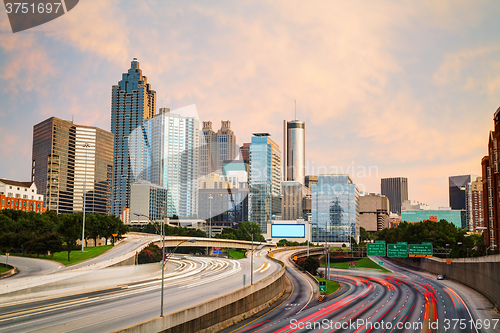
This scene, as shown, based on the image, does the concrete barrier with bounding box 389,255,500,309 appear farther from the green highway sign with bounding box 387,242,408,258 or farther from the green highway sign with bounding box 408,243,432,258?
the green highway sign with bounding box 387,242,408,258

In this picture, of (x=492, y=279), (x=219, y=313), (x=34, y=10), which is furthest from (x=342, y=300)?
(x=34, y=10)

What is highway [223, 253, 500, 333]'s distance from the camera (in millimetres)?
50172

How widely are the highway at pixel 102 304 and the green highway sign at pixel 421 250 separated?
2029 inches

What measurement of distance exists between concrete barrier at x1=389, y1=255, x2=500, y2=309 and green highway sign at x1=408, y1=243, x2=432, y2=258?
597cm

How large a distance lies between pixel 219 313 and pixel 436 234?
113m

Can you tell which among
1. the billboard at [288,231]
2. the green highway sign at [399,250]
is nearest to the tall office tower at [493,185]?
the green highway sign at [399,250]

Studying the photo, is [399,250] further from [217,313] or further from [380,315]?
[217,313]

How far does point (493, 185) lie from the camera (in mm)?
122562

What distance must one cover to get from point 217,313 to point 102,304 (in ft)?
39.8

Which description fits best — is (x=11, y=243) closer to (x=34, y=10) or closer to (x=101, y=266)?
(x=101, y=266)

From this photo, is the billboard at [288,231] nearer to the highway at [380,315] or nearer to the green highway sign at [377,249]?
the green highway sign at [377,249]

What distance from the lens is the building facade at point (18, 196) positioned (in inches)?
6162

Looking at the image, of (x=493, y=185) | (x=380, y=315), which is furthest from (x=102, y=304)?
(x=493, y=185)

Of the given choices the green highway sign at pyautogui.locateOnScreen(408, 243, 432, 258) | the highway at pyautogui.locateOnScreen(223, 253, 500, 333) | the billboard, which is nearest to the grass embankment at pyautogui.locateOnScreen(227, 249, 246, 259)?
the billboard
